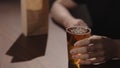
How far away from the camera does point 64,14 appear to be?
1.48 metres

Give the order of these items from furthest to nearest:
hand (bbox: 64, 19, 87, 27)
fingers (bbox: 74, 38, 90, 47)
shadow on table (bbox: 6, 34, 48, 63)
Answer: hand (bbox: 64, 19, 87, 27) → shadow on table (bbox: 6, 34, 48, 63) → fingers (bbox: 74, 38, 90, 47)

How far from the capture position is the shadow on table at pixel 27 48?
3.27 ft

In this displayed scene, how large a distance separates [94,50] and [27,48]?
0.27 m

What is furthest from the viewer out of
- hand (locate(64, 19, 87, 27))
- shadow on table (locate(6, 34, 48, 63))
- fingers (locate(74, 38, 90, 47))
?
hand (locate(64, 19, 87, 27))

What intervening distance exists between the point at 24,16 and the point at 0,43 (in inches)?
5.7

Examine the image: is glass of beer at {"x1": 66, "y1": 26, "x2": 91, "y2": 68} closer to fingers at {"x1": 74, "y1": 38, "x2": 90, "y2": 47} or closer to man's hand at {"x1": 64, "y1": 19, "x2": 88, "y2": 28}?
fingers at {"x1": 74, "y1": 38, "x2": 90, "y2": 47}

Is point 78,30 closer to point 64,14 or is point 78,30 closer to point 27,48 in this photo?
point 27,48

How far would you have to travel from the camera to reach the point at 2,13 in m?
1.42

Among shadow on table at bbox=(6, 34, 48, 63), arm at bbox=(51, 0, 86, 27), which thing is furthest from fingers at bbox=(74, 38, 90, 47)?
arm at bbox=(51, 0, 86, 27)

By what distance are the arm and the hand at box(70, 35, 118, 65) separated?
30 cm

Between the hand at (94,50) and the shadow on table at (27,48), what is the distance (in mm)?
171

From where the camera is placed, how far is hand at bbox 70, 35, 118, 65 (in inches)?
35.4

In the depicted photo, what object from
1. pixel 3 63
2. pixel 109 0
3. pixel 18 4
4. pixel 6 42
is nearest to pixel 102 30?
pixel 109 0

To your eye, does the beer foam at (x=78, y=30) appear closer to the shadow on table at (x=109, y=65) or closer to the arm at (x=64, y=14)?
the shadow on table at (x=109, y=65)
